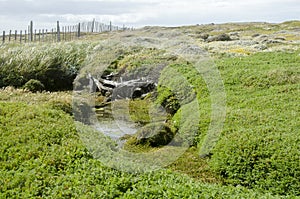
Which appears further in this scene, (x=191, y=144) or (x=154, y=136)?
(x=154, y=136)

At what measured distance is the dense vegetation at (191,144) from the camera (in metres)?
5.68

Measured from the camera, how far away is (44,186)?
5.70 m

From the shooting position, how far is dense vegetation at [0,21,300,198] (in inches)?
224

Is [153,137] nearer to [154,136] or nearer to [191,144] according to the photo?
[154,136]

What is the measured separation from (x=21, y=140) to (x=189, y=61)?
361 inches

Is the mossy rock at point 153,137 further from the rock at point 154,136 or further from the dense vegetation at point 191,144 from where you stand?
the dense vegetation at point 191,144

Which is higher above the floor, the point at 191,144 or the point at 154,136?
the point at 154,136

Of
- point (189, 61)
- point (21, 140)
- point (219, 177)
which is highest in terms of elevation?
point (189, 61)

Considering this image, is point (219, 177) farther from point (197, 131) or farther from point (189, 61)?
point (189, 61)

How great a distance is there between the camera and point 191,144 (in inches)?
343

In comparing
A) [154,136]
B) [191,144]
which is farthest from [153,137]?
[191,144]

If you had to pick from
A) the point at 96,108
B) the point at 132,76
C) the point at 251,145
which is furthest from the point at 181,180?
the point at 132,76

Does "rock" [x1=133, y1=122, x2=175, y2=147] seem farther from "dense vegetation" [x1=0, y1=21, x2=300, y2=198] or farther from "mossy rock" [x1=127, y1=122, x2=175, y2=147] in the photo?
"dense vegetation" [x1=0, y1=21, x2=300, y2=198]

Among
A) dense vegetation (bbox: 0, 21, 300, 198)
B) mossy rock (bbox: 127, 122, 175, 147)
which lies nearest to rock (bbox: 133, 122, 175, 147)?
mossy rock (bbox: 127, 122, 175, 147)
